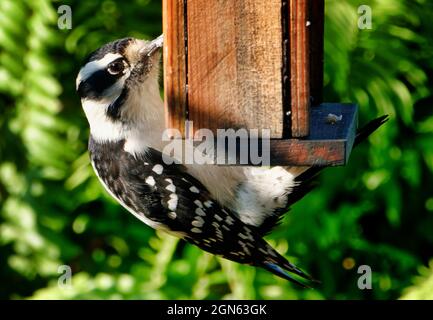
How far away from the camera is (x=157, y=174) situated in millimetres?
2934

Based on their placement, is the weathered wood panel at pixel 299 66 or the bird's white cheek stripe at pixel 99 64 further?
the bird's white cheek stripe at pixel 99 64

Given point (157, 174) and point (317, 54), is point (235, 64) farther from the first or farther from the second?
point (317, 54)

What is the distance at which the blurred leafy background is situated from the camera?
4.80m

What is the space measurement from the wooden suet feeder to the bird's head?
0.71 ft

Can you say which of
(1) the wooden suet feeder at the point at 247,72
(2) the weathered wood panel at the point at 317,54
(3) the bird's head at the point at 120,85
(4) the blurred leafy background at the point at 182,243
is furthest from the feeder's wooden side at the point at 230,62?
(4) the blurred leafy background at the point at 182,243

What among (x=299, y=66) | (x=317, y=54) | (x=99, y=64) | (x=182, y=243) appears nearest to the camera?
(x=299, y=66)

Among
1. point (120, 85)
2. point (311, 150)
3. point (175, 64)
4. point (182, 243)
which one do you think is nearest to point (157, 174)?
point (120, 85)

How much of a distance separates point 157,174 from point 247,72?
1.64 ft

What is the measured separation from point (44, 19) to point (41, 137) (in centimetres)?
60

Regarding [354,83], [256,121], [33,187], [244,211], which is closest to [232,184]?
[244,211]

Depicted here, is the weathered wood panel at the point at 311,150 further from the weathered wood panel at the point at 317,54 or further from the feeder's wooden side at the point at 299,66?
the weathered wood panel at the point at 317,54

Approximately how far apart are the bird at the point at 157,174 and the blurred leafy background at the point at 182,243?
5.64 feet

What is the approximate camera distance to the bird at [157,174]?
9.42ft
